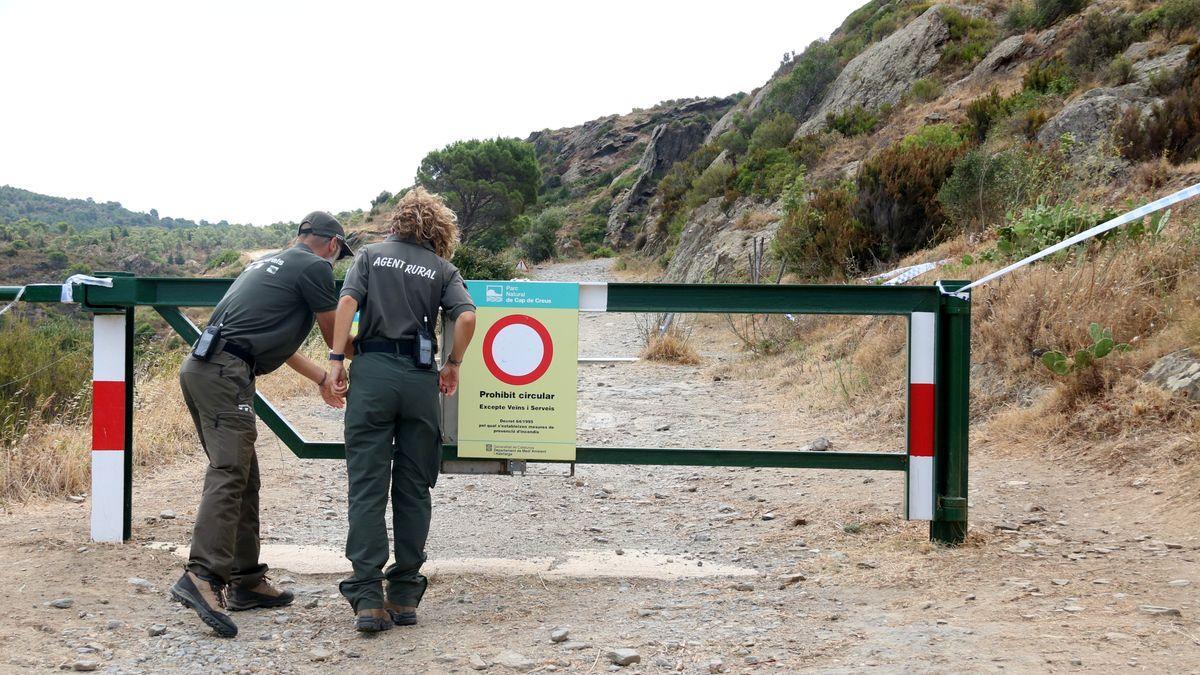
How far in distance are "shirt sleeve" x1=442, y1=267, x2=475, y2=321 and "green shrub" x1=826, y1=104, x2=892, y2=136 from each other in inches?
917

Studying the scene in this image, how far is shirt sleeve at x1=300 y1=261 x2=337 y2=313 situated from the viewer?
4477 mm

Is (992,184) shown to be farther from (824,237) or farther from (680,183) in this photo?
(680,183)

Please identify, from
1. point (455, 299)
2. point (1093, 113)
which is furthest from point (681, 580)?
point (1093, 113)

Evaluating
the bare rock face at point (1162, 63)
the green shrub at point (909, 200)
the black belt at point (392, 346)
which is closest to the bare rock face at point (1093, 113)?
the bare rock face at point (1162, 63)

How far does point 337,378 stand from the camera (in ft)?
14.1

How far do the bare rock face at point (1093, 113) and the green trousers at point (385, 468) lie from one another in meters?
13.2

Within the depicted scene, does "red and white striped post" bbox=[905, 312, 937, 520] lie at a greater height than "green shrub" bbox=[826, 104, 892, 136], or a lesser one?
lesser

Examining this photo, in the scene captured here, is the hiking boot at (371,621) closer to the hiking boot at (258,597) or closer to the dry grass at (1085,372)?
the hiking boot at (258,597)

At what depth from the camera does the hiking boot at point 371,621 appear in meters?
4.04

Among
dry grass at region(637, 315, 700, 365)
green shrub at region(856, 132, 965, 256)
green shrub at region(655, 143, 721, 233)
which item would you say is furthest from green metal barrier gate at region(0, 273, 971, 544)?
green shrub at region(655, 143, 721, 233)

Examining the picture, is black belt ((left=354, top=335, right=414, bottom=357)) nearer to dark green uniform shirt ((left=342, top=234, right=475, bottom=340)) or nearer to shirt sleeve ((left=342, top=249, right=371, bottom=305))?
dark green uniform shirt ((left=342, top=234, right=475, bottom=340))

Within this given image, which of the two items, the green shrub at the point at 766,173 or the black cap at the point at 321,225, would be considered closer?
the black cap at the point at 321,225

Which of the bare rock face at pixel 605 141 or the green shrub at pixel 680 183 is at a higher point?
the bare rock face at pixel 605 141

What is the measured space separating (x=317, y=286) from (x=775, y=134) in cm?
3106
